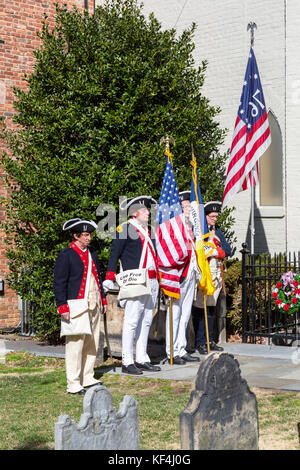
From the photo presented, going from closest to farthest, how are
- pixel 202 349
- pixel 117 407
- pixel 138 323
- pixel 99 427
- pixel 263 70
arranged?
pixel 99 427 → pixel 117 407 → pixel 138 323 → pixel 202 349 → pixel 263 70

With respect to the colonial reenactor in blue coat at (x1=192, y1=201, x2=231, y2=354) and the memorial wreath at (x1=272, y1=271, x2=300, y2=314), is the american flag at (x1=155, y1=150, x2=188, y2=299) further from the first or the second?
the memorial wreath at (x1=272, y1=271, x2=300, y2=314)

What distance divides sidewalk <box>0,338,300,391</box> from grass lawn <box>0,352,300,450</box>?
12.0 inches

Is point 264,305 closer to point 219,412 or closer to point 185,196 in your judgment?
point 185,196

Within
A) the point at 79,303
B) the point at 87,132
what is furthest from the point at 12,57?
the point at 79,303

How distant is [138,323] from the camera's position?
29.0ft

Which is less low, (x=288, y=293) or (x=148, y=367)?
(x=288, y=293)

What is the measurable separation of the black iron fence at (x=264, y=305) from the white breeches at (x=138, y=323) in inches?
91.0

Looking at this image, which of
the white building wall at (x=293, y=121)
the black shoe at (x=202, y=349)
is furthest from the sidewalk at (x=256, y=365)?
the white building wall at (x=293, y=121)

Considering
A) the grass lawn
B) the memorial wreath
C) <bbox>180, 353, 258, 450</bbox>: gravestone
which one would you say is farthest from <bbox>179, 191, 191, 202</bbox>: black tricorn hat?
<bbox>180, 353, 258, 450</bbox>: gravestone

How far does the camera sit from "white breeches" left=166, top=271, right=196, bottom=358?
9.37 meters

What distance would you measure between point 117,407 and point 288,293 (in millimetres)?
4330

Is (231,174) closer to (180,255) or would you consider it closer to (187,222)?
(187,222)

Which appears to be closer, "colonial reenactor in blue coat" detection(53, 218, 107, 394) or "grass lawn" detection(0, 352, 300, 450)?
"grass lawn" detection(0, 352, 300, 450)

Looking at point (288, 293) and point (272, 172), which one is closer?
point (288, 293)
